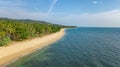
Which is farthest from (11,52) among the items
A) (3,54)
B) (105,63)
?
(105,63)

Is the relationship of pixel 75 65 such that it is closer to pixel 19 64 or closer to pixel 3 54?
pixel 19 64

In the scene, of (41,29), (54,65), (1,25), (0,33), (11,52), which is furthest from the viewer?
(41,29)

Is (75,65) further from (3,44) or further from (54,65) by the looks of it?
(3,44)

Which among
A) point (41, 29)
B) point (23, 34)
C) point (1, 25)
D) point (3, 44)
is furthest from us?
point (41, 29)

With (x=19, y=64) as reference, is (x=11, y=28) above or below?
above

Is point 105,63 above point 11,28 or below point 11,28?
below

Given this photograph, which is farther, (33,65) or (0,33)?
(0,33)

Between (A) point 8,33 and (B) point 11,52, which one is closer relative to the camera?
(B) point 11,52

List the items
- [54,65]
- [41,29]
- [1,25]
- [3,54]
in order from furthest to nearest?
[41,29] < [1,25] < [3,54] < [54,65]

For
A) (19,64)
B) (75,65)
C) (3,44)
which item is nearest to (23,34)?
(3,44)
